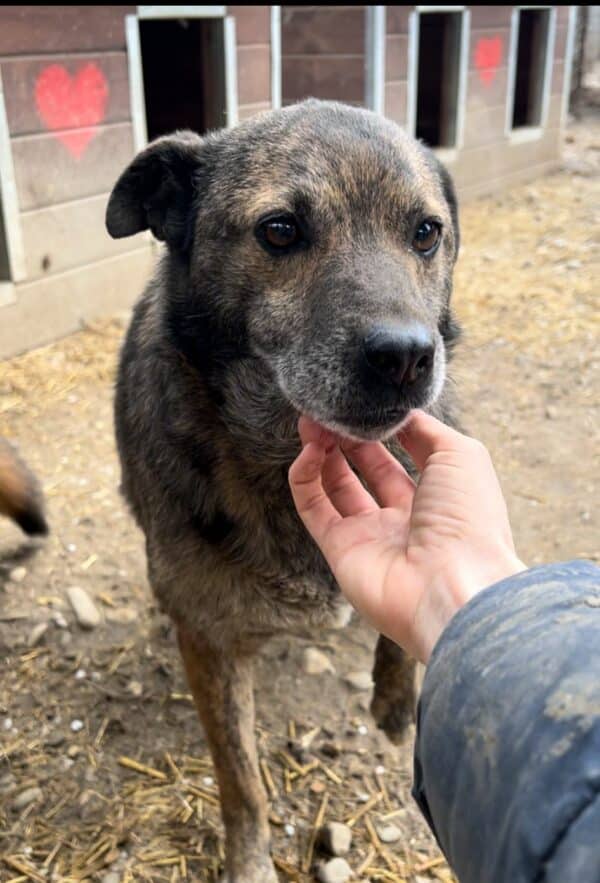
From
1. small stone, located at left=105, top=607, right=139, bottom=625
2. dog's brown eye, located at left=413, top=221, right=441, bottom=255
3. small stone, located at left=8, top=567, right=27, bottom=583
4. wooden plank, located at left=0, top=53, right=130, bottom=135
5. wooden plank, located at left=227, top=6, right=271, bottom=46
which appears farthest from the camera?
wooden plank, located at left=227, top=6, right=271, bottom=46

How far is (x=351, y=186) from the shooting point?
1.80 m

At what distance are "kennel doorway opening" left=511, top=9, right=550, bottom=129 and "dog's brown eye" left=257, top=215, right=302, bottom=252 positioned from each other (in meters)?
7.30

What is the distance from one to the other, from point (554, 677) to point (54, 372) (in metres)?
3.88

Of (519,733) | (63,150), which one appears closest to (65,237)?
Answer: (63,150)

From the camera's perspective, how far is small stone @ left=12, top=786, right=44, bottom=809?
218cm

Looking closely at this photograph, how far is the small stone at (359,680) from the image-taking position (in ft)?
8.43

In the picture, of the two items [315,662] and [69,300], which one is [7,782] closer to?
[315,662]

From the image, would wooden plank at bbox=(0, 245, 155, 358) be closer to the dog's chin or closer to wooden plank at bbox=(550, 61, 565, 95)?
the dog's chin

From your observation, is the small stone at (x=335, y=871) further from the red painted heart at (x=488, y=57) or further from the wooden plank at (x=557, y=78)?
the wooden plank at (x=557, y=78)

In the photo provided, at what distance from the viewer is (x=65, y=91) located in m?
4.41

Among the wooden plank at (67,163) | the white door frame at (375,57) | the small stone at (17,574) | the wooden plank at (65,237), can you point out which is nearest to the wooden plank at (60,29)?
the wooden plank at (67,163)

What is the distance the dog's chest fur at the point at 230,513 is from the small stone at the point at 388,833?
54 cm

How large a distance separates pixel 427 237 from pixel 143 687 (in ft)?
5.00

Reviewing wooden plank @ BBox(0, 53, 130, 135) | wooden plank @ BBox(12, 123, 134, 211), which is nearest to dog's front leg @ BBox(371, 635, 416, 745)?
wooden plank @ BBox(12, 123, 134, 211)
